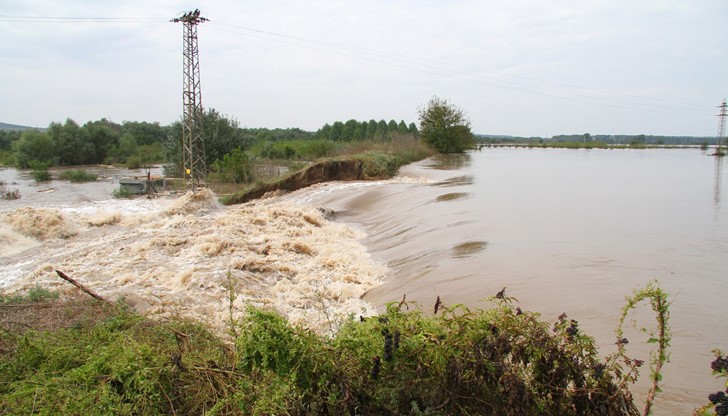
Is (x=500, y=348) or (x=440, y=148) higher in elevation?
(x=440, y=148)

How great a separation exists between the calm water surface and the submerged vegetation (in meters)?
1.37

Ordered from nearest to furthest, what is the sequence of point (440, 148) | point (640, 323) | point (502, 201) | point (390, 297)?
point (640, 323) → point (390, 297) → point (502, 201) → point (440, 148)

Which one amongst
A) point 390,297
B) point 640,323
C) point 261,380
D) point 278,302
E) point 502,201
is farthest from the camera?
point 502,201

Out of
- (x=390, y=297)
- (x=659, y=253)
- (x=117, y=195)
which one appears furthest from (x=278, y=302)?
(x=117, y=195)

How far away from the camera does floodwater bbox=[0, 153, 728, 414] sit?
6.09 meters

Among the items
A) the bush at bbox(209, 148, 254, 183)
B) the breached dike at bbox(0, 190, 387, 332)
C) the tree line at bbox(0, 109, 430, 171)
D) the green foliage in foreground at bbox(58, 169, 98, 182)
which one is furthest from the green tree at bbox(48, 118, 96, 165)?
the breached dike at bbox(0, 190, 387, 332)

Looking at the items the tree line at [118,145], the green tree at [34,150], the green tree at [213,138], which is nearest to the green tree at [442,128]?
the tree line at [118,145]

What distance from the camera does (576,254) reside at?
8406 millimetres

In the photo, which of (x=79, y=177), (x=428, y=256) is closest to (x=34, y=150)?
(x=79, y=177)

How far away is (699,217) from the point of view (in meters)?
12.2

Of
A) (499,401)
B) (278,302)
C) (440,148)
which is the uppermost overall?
(440,148)

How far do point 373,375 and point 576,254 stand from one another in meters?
6.50

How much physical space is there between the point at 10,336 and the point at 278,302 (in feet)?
12.4

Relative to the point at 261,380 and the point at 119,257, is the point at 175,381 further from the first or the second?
the point at 119,257
